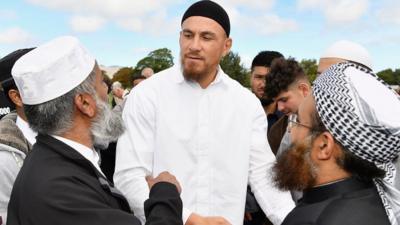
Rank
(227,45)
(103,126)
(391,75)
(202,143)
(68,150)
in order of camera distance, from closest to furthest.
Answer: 1. (68,150)
2. (103,126)
3. (202,143)
4. (227,45)
5. (391,75)

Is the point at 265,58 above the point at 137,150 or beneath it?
above

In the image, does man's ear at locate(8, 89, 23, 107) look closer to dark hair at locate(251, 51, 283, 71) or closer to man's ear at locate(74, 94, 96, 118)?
man's ear at locate(74, 94, 96, 118)

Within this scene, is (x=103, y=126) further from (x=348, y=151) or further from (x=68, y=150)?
(x=348, y=151)

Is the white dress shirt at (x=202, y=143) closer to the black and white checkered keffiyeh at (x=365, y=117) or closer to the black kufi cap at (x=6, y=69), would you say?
the black kufi cap at (x=6, y=69)

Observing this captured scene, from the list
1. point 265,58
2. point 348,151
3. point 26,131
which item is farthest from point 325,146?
point 265,58

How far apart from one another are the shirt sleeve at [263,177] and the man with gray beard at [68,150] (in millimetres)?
1038

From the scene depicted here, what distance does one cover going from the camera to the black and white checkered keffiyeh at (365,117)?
2.10 metres

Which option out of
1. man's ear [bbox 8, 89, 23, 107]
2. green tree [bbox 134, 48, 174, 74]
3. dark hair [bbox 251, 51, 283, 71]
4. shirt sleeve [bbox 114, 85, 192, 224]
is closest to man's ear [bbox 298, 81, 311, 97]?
dark hair [bbox 251, 51, 283, 71]

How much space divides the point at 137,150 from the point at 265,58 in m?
3.36

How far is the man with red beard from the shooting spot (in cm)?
→ 210

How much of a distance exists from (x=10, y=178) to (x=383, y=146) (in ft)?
7.11

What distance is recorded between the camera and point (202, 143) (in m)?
3.44

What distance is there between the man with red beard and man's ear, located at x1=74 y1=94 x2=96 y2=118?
1.11 meters

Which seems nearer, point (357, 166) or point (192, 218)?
point (357, 166)
